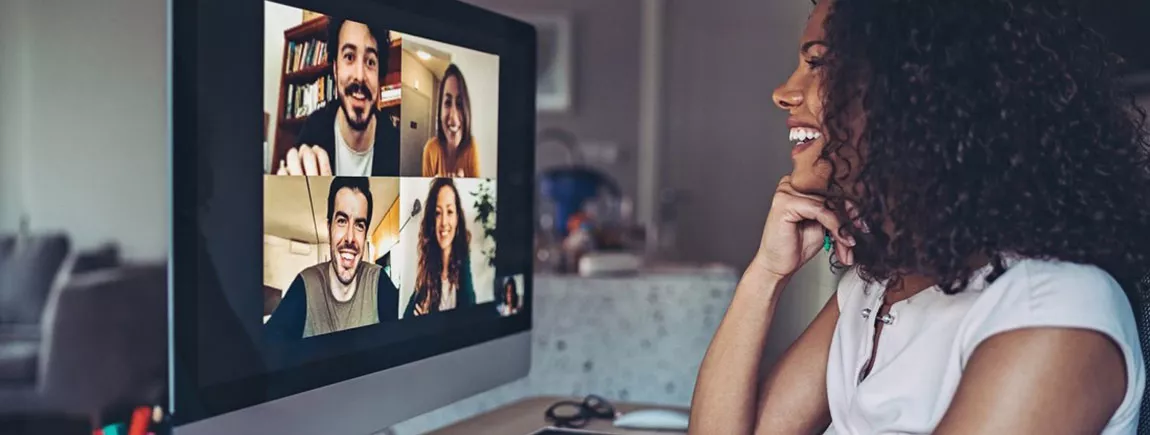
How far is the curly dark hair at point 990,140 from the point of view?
0.89 m

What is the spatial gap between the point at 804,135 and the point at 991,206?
25 centimetres

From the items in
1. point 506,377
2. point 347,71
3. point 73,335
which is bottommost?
point 73,335

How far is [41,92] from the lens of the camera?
14.5ft

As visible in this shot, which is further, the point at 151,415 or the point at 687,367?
the point at 687,367

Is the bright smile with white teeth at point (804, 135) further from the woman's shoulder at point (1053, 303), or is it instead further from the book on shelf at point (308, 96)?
the book on shelf at point (308, 96)

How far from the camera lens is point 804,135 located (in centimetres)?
110

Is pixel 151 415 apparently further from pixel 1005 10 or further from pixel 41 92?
pixel 41 92

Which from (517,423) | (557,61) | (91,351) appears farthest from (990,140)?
(557,61)

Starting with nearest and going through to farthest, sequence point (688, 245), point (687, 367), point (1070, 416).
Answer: point (1070, 416) → point (687, 367) → point (688, 245)

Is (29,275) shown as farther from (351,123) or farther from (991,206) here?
(991,206)

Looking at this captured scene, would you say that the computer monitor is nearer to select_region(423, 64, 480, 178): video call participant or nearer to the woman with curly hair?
select_region(423, 64, 480, 178): video call participant

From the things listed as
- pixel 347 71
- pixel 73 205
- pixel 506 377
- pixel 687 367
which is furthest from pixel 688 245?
pixel 347 71

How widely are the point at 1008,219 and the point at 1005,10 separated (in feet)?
0.61

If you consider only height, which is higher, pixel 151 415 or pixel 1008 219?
pixel 1008 219
